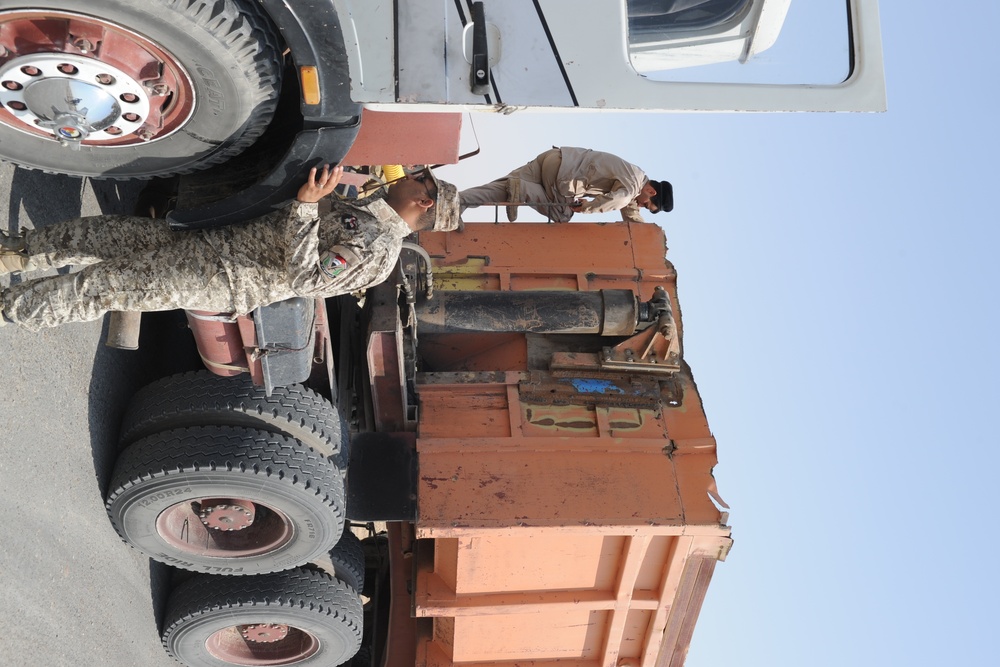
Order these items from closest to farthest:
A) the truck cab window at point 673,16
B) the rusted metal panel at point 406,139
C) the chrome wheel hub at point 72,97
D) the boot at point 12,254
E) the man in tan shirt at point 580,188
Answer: the chrome wheel hub at point 72,97 → the truck cab window at point 673,16 → the rusted metal panel at point 406,139 → the boot at point 12,254 → the man in tan shirt at point 580,188

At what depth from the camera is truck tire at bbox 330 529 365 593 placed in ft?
16.0

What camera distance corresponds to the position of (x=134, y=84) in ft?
8.78

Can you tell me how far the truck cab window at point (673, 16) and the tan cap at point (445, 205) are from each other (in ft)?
3.15

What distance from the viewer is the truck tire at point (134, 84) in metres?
2.48

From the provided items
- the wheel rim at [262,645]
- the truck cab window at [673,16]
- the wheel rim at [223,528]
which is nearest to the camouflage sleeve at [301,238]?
the truck cab window at [673,16]

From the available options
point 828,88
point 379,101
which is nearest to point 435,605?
point 379,101

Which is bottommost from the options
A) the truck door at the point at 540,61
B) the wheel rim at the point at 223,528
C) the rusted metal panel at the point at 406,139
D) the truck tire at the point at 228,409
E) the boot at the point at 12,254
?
the wheel rim at the point at 223,528

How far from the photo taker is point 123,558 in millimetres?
4266

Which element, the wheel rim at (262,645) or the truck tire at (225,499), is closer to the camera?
the truck tire at (225,499)

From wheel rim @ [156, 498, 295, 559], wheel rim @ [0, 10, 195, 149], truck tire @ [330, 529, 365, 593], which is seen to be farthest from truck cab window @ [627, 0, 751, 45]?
truck tire @ [330, 529, 365, 593]

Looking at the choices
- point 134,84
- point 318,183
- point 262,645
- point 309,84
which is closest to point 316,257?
point 318,183

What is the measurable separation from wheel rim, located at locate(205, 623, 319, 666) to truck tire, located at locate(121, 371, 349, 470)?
4.68 ft

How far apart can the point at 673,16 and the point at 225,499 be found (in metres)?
2.88

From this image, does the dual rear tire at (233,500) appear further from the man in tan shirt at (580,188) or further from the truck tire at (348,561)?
the man in tan shirt at (580,188)
